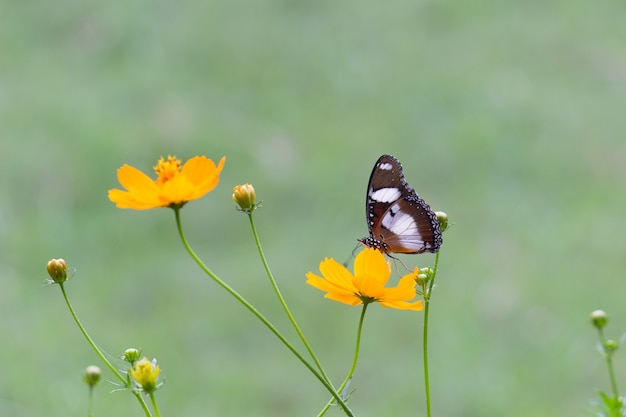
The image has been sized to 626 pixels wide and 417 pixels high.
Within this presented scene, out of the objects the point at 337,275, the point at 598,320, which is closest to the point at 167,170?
the point at 337,275

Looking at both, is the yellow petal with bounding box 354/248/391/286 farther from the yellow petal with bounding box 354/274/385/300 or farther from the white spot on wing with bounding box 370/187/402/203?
the white spot on wing with bounding box 370/187/402/203

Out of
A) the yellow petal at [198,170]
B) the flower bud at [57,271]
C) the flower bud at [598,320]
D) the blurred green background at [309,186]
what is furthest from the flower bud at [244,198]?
the blurred green background at [309,186]

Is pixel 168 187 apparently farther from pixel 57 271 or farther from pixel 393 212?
pixel 393 212

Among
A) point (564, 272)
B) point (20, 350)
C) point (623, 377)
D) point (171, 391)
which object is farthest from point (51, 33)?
point (623, 377)

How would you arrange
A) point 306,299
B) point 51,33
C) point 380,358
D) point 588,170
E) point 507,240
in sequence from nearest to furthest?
point 380,358 → point 306,299 → point 507,240 → point 588,170 → point 51,33

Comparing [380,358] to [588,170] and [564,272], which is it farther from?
[588,170]

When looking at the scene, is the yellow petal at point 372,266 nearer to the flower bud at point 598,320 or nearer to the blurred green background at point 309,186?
the flower bud at point 598,320
